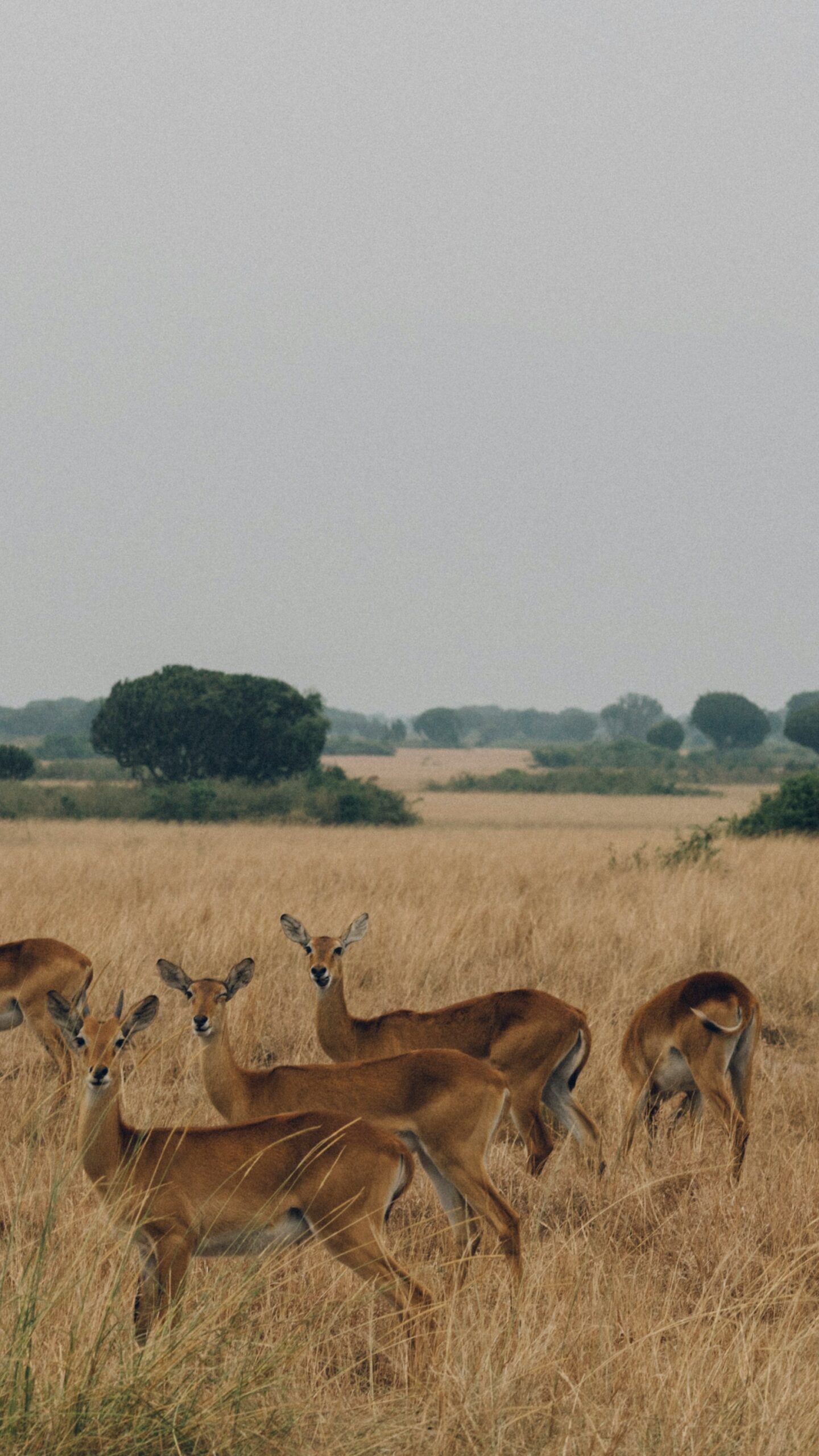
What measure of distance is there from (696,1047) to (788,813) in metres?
19.2

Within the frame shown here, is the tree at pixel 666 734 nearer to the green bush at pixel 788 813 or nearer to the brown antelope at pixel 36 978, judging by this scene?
the green bush at pixel 788 813

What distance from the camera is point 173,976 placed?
5.35 m

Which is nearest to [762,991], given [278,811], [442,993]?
[442,993]

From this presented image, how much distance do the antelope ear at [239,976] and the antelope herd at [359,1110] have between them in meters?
0.02

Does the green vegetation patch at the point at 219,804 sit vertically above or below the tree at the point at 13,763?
below

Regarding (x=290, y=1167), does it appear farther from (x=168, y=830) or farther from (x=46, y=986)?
(x=168, y=830)

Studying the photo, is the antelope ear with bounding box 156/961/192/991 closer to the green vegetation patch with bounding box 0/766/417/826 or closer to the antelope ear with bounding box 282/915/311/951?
→ the antelope ear with bounding box 282/915/311/951

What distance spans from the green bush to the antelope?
66.1 feet

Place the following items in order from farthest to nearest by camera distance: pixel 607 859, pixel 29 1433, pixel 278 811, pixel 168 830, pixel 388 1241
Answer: pixel 278 811 → pixel 168 830 → pixel 607 859 → pixel 388 1241 → pixel 29 1433

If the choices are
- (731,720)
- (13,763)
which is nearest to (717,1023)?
(13,763)

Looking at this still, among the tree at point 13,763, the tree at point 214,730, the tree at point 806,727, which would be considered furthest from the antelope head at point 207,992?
the tree at point 806,727

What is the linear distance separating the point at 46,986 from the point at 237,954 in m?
3.32

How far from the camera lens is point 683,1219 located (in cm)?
516

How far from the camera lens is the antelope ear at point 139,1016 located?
14.0 feet
